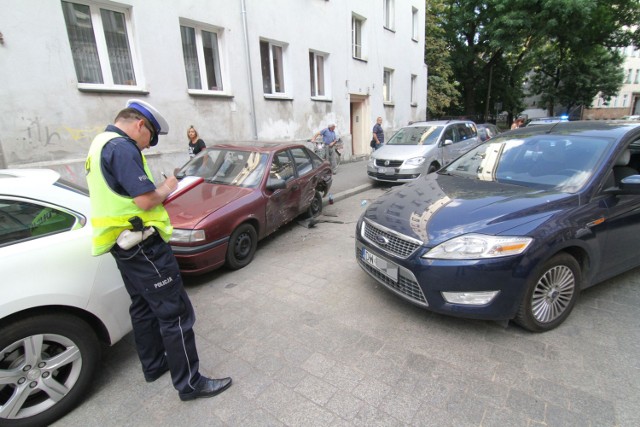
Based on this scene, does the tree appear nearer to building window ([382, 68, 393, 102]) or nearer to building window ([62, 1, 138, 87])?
building window ([382, 68, 393, 102])

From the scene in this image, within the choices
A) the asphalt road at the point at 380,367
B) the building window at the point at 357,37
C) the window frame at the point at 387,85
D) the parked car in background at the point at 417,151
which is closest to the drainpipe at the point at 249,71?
the parked car in background at the point at 417,151

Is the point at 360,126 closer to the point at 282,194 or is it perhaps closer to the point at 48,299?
the point at 282,194

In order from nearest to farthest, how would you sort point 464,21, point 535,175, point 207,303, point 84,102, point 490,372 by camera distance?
point 490,372
point 535,175
point 207,303
point 84,102
point 464,21

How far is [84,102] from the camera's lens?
21.4ft

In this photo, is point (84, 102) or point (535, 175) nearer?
point (535, 175)

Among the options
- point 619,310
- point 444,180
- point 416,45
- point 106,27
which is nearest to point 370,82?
point 416,45

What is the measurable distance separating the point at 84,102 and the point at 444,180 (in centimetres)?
660

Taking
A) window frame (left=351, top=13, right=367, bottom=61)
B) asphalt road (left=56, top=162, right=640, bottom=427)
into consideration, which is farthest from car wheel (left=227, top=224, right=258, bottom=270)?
window frame (left=351, top=13, right=367, bottom=61)

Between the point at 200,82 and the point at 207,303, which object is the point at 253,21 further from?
the point at 207,303

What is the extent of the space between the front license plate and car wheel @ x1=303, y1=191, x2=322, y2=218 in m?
3.14

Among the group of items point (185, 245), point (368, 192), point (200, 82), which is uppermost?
point (200, 82)

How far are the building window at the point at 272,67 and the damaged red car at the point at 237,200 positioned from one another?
5166 millimetres

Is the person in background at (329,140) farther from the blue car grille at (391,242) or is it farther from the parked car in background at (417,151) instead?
the blue car grille at (391,242)

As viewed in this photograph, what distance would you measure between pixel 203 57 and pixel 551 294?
8.76 m
